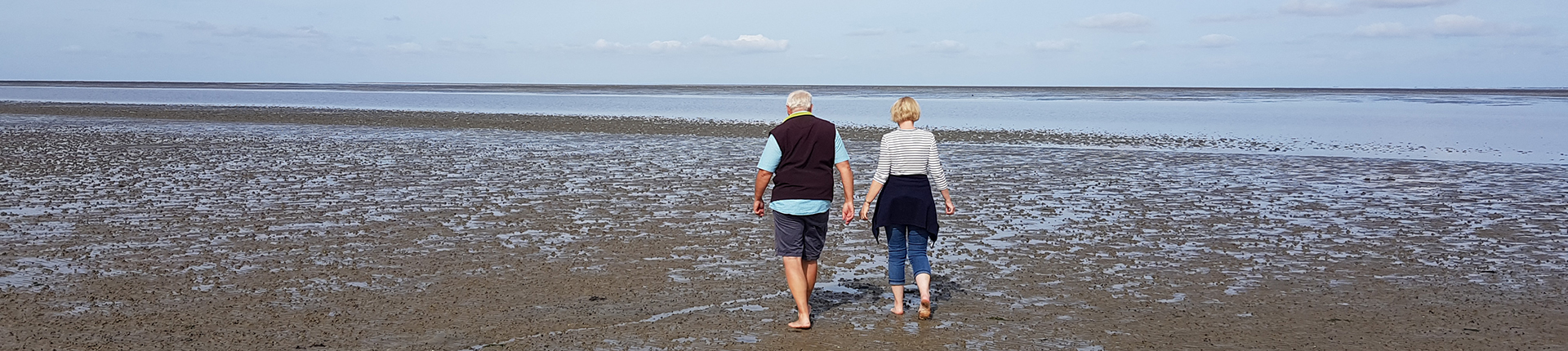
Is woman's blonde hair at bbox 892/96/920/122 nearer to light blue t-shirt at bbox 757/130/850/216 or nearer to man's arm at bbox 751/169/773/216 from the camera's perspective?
light blue t-shirt at bbox 757/130/850/216

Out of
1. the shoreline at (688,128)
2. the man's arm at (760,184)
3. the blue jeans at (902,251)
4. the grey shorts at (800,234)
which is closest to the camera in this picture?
the man's arm at (760,184)

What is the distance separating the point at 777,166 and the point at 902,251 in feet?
3.63

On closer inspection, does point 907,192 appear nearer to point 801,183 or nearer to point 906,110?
point 906,110

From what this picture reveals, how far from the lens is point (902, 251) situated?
721 cm

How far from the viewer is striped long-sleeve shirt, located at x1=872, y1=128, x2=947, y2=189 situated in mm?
6883

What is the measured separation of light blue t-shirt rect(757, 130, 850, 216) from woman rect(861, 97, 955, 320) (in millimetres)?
332

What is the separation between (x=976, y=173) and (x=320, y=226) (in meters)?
10.4

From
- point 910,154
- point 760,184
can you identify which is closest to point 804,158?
point 760,184

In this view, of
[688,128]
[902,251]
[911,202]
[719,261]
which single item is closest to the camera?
[911,202]

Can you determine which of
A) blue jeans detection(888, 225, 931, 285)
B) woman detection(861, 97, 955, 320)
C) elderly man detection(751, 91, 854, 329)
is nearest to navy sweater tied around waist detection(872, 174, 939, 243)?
woman detection(861, 97, 955, 320)

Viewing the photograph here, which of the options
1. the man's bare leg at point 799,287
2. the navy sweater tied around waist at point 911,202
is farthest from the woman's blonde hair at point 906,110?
the man's bare leg at point 799,287

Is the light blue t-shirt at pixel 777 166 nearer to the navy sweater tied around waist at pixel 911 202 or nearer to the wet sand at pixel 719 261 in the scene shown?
the navy sweater tied around waist at pixel 911 202

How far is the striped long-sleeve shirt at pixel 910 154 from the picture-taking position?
22.6 ft

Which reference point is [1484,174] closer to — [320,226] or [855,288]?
[855,288]
